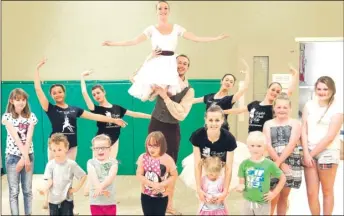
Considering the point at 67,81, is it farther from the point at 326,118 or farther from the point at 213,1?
the point at 326,118

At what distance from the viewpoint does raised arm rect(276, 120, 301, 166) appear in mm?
2779

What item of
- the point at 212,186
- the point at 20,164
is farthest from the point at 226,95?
the point at 20,164

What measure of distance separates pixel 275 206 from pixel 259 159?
18.6 inches

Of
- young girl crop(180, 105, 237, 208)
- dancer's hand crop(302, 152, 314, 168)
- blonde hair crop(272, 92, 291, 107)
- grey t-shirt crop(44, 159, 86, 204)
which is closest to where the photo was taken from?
young girl crop(180, 105, 237, 208)

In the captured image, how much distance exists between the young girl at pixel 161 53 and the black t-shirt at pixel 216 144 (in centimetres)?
31

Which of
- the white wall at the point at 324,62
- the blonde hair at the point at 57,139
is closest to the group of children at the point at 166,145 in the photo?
the blonde hair at the point at 57,139

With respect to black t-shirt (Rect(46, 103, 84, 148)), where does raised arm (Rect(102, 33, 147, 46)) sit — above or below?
above

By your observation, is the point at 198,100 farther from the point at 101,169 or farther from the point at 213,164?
the point at 101,169

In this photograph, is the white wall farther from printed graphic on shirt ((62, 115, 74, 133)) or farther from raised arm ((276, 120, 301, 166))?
printed graphic on shirt ((62, 115, 74, 133))

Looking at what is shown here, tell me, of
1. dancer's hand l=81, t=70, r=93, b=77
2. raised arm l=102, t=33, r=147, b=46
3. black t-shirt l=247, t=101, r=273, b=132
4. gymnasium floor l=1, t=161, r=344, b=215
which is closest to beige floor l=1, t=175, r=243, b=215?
gymnasium floor l=1, t=161, r=344, b=215

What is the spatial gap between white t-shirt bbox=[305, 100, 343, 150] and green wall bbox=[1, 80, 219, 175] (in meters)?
0.62

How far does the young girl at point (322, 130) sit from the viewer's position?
9.39ft

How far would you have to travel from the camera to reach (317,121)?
2.90 metres

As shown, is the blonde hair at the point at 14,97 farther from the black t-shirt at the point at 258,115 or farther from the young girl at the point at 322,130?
the young girl at the point at 322,130
